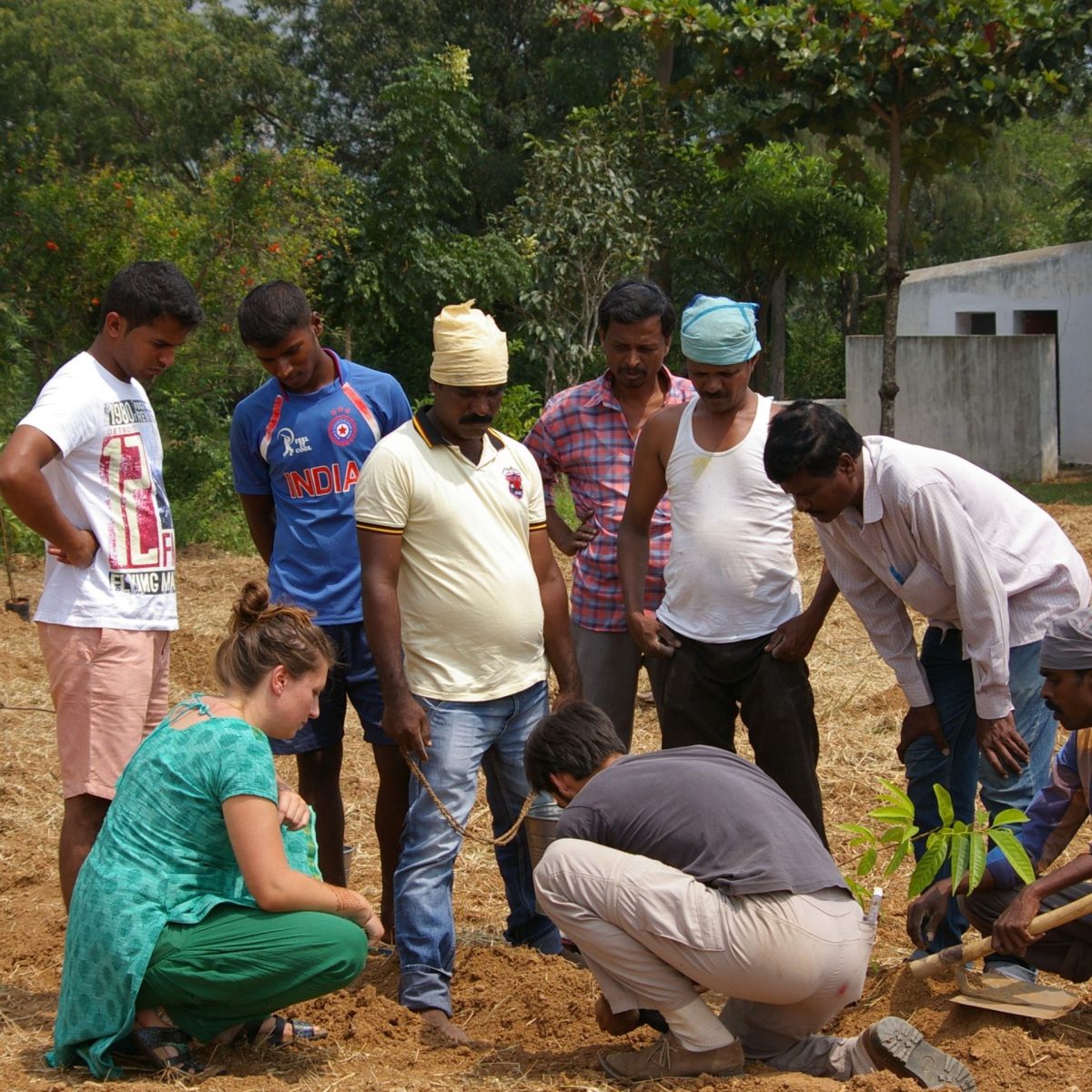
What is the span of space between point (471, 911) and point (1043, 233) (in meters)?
33.1

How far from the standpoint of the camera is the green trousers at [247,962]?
3182 mm

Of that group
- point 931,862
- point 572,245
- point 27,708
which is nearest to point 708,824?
point 931,862

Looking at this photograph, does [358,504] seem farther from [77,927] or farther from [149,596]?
[77,927]

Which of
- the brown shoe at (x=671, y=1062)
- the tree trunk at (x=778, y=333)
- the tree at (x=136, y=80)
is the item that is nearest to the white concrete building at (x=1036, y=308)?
the tree trunk at (x=778, y=333)

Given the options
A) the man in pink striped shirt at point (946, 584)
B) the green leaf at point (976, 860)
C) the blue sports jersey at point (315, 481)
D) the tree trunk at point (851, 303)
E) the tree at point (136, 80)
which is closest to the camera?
the green leaf at point (976, 860)

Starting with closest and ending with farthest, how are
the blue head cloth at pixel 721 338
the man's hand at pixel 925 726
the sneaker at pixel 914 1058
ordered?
the sneaker at pixel 914 1058
the man's hand at pixel 925 726
the blue head cloth at pixel 721 338

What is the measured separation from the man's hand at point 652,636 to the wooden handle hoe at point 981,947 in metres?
1.14

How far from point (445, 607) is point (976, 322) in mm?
17887

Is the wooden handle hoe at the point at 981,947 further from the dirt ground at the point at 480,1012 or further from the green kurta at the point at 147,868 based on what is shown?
the green kurta at the point at 147,868

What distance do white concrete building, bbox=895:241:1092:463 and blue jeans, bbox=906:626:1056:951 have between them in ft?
48.8

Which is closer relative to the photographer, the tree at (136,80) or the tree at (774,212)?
the tree at (774,212)

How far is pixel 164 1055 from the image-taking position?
3.27m

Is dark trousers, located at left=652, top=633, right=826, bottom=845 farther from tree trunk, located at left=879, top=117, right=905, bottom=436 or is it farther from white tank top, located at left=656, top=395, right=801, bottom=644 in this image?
tree trunk, located at left=879, top=117, right=905, bottom=436

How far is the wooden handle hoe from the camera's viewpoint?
3336 millimetres
